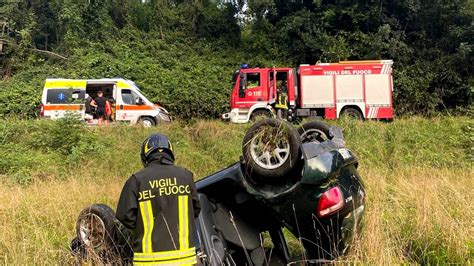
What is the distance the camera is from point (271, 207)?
308cm

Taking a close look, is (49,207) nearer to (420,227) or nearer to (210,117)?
(420,227)

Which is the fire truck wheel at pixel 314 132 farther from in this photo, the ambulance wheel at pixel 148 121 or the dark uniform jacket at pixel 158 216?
the ambulance wheel at pixel 148 121

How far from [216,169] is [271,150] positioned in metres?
7.53

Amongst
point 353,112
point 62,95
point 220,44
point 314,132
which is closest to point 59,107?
point 62,95

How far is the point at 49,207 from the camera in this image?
575 cm

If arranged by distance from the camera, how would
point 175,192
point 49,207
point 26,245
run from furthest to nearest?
point 49,207, point 26,245, point 175,192

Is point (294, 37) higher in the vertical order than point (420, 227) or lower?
higher

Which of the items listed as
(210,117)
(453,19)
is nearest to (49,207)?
(210,117)

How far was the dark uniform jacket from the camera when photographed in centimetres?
272

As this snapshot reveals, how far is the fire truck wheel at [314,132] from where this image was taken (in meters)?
3.79

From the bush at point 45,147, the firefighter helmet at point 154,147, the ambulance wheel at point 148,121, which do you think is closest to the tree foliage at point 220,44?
the ambulance wheel at point 148,121

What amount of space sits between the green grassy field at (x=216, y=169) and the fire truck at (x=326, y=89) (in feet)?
6.11

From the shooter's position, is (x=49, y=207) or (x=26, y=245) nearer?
(x=26, y=245)

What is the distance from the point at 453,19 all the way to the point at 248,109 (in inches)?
484
